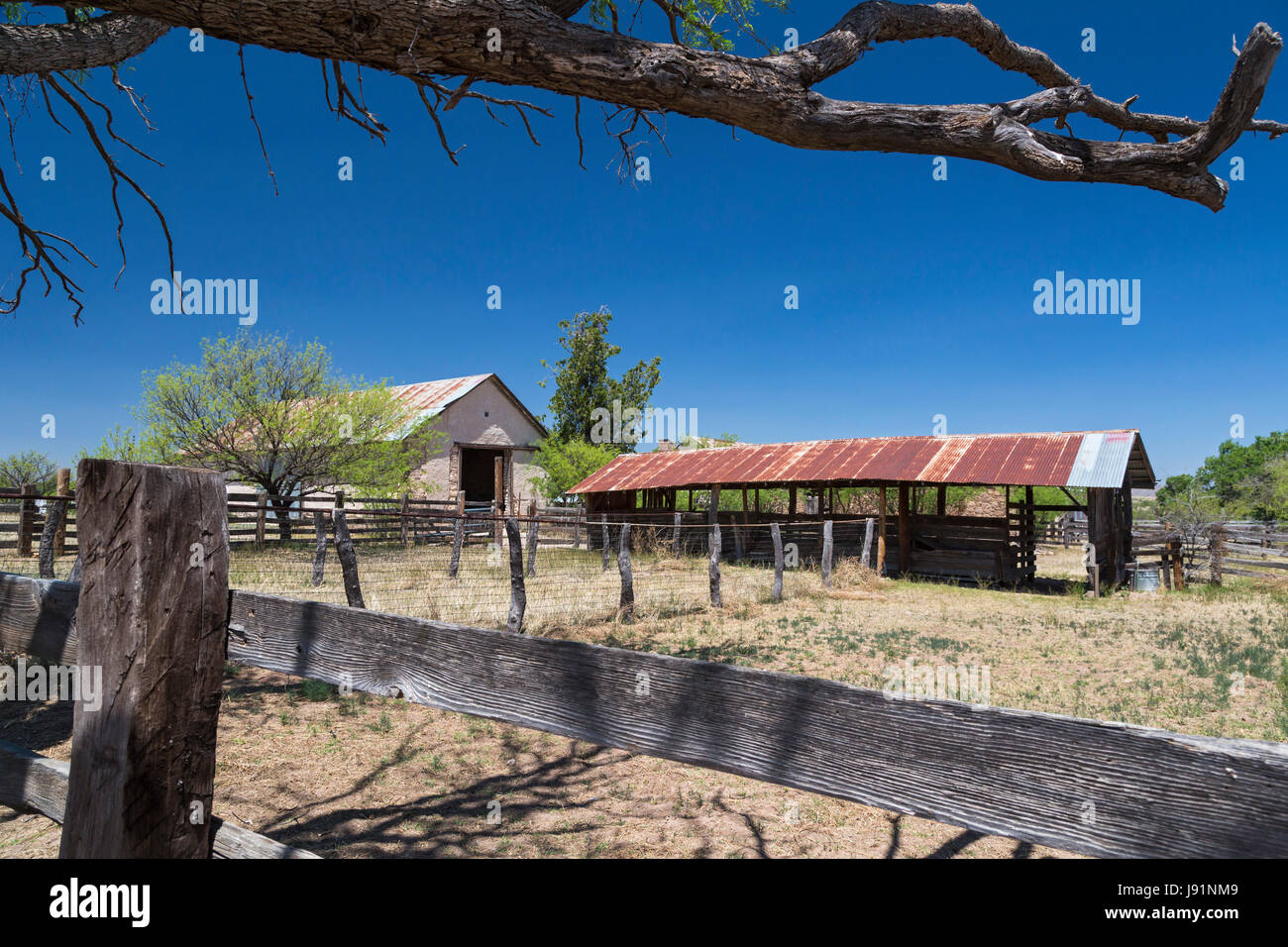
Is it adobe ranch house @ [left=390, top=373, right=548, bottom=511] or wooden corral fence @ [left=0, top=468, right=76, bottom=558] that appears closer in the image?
wooden corral fence @ [left=0, top=468, right=76, bottom=558]

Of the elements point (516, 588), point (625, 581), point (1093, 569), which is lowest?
point (1093, 569)

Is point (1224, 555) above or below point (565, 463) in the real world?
below

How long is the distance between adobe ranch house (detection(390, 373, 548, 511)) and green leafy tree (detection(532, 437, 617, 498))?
0.67 metres

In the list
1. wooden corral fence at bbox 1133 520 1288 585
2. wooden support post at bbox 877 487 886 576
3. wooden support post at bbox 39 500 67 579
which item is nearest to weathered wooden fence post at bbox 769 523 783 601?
wooden support post at bbox 877 487 886 576

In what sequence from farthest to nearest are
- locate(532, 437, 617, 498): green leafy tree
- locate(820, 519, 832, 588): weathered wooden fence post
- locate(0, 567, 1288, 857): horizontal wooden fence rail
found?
locate(532, 437, 617, 498): green leafy tree, locate(820, 519, 832, 588): weathered wooden fence post, locate(0, 567, 1288, 857): horizontal wooden fence rail

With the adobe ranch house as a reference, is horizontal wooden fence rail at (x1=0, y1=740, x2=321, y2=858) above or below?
below

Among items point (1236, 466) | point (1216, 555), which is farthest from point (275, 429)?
point (1236, 466)

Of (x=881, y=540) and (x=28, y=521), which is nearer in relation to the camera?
(x=28, y=521)

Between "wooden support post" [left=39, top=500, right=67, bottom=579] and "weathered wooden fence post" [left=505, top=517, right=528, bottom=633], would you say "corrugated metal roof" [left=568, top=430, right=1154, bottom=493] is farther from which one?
"wooden support post" [left=39, top=500, right=67, bottom=579]

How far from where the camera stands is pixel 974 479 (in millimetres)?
17141

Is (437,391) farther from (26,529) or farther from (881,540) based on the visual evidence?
(881,540)

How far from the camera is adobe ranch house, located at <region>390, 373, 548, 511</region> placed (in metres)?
26.7

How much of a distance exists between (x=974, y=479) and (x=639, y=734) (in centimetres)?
1720
